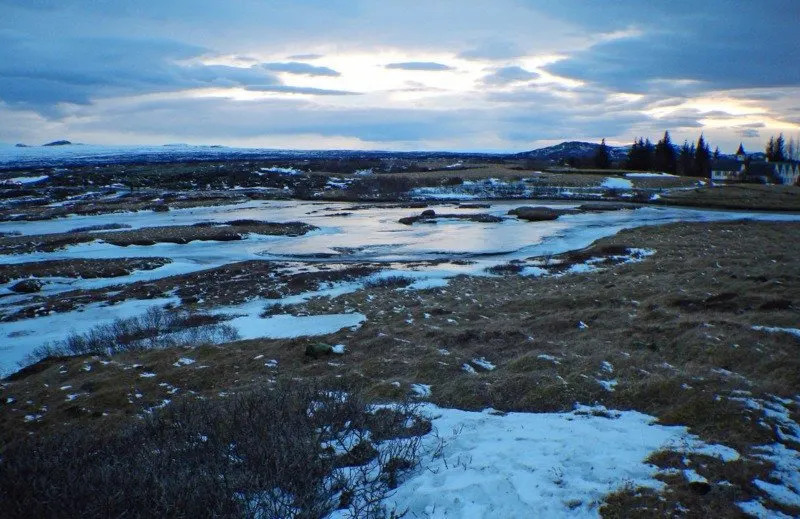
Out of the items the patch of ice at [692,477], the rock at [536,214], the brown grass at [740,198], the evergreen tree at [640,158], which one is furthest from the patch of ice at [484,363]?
the evergreen tree at [640,158]

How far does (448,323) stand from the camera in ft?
49.6

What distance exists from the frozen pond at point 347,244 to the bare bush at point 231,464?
27.9ft

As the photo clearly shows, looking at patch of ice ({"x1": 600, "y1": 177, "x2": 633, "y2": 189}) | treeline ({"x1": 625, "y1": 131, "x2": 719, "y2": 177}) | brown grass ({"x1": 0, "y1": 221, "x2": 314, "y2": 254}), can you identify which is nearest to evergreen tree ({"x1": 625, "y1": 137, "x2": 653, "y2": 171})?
treeline ({"x1": 625, "y1": 131, "x2": 719, "y2": 177})

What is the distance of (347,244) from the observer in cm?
3466

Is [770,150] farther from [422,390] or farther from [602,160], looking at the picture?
[422,390]

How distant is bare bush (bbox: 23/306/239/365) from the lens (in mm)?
15500

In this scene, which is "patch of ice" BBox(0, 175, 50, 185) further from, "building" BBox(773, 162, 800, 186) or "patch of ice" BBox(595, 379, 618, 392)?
"building" BBox(773, 162, 800, 186)

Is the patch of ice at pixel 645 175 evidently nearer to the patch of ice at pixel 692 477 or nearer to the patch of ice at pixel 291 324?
the patch of ice at pixel 291 324

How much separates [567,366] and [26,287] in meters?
24.5

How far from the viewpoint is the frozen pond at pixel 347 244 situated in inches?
877

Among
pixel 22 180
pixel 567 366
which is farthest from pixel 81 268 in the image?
pixel 22 180

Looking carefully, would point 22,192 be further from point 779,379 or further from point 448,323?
point 779,379

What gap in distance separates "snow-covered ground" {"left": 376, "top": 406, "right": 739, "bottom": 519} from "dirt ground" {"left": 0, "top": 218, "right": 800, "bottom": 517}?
Answer: 320 millimetres

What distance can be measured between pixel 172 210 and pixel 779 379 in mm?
56490
